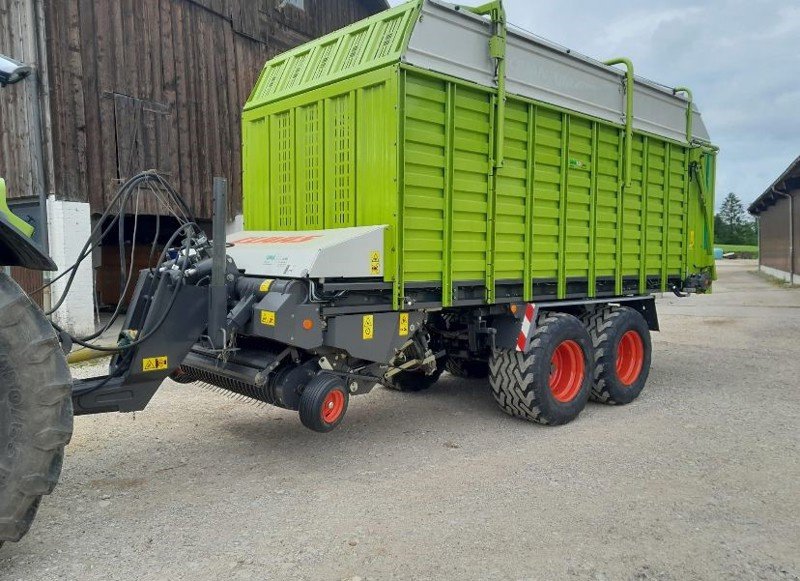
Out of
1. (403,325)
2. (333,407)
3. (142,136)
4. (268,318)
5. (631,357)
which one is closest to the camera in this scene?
(268,318)

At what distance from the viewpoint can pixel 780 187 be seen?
24.9 m

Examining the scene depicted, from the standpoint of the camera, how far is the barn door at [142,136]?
10.6m

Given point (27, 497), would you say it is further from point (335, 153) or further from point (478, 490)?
point (335, 153)

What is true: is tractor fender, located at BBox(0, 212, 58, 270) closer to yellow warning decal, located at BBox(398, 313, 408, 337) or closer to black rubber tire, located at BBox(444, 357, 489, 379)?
yellow warning decal, located at BBox(398, 313, 408, 337)

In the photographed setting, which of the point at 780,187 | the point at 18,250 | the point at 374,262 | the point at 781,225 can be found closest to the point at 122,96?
the point at 374,262

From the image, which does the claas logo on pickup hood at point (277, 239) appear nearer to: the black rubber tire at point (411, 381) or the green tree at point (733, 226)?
the black rubber tire at point (411, 381)

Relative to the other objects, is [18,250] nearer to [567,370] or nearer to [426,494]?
[426,494]

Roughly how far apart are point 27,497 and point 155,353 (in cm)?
126

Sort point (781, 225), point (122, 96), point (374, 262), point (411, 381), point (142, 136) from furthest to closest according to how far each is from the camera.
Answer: point (781, 225)
point (142, 136)
point (122, 96)
point (411, 381)
point (374, 262)

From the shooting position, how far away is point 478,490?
4.18 m

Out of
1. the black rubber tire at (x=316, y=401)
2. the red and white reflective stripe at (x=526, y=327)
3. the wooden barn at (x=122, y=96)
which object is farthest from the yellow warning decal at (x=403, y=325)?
the wooden barn at (x=122, y=96)

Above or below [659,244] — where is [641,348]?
below

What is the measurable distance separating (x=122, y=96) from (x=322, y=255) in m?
7.98

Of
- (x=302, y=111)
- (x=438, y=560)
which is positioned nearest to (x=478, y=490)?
(x=438, y=560)
